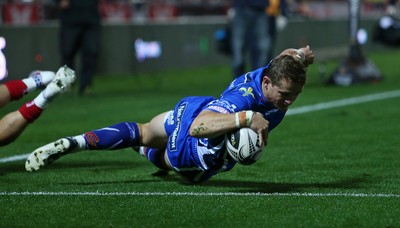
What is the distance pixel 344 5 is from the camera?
31609mm

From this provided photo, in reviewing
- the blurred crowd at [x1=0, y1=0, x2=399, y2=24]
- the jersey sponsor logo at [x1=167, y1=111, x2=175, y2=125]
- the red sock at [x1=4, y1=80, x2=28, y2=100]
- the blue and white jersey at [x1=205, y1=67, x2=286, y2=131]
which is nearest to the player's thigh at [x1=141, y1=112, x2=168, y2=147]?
the jersey sponsor logo at [x1=167, y1=111, x2=175, y2=125]

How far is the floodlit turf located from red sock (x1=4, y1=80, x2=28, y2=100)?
62 cm

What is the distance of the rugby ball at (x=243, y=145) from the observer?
666 centimetres

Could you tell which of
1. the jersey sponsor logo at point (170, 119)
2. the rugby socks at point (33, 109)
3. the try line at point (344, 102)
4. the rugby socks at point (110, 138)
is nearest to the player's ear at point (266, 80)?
the jersey sponsor logo at point (170, 119)

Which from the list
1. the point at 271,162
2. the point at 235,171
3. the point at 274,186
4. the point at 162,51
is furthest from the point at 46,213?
the point at 162,51

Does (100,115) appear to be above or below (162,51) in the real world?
above

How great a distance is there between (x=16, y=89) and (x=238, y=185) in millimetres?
2105

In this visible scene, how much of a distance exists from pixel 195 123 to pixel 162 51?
1594cm

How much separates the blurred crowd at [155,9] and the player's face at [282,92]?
1074 cm

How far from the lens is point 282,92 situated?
22.5 ft

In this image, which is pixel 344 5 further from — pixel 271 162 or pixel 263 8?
pixel 271 162

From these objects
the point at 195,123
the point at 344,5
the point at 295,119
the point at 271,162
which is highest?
the point at 195,123

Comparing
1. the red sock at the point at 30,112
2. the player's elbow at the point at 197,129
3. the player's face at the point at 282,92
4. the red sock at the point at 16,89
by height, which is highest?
the player's face at the point at 282,92

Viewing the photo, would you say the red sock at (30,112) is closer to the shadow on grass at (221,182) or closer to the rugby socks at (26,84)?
the rugby socks at (26,84)
